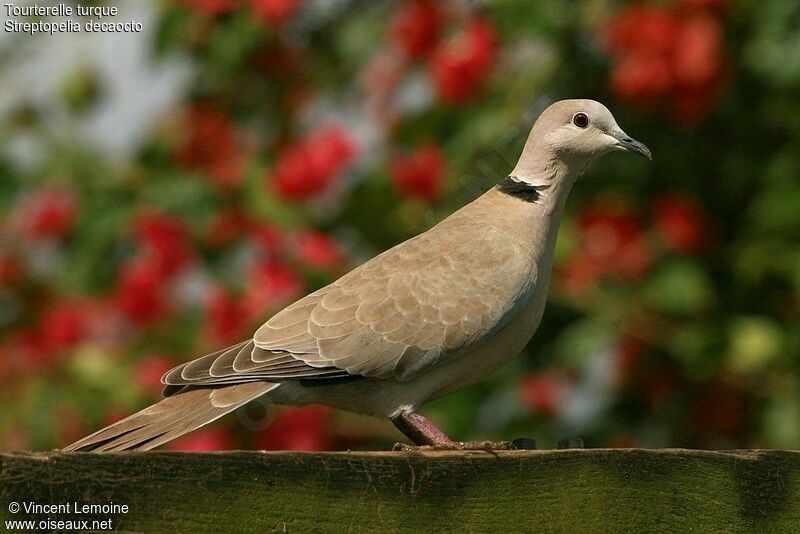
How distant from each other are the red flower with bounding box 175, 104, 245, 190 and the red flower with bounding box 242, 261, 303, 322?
537 mm

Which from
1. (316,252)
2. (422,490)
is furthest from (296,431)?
(422,490)

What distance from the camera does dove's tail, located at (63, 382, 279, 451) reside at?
2.50 m

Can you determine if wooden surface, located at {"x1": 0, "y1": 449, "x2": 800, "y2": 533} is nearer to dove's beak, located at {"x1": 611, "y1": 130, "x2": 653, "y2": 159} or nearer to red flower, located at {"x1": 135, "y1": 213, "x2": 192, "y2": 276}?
dove's beak, located at {"x1": 611, "y1": 130, "x2": 653, "y2": 159}

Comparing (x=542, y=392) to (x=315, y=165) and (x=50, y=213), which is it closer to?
(x=315, y=165)

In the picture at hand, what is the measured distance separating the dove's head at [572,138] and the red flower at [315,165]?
87cm

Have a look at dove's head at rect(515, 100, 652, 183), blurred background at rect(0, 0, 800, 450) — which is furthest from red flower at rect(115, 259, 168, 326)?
dove's head at rect(515, 100, 652, 183)

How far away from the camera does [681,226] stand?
409 cm

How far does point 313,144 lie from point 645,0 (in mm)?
1155

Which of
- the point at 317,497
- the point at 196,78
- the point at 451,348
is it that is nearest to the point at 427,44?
the point at 196,78

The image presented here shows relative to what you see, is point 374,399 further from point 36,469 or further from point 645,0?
point 645,0

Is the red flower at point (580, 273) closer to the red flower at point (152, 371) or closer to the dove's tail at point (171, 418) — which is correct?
the red flower at point (152, 371)

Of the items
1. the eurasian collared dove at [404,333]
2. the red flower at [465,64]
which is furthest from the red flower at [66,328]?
the red flower at [465,64]

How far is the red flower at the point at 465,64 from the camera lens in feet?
13.2

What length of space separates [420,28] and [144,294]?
123 cm
